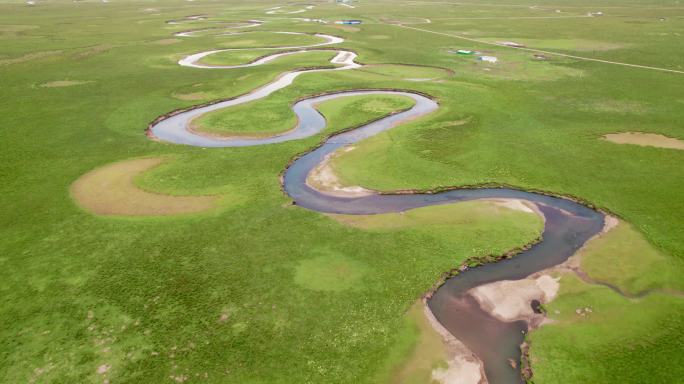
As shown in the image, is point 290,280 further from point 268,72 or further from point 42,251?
point 268,72

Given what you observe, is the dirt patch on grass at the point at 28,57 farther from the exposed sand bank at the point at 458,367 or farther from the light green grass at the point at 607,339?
the light green grass at the point at 607,339

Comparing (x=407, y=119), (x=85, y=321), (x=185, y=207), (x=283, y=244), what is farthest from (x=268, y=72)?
(x=85, y=321)

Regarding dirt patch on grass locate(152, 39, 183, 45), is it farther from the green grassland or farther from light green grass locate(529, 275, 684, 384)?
light green grass locate(529, 275, 684, 384)

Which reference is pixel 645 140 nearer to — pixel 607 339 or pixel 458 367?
pixel 607 339

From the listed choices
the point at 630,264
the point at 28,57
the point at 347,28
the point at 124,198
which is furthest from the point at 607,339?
the point at 347,28

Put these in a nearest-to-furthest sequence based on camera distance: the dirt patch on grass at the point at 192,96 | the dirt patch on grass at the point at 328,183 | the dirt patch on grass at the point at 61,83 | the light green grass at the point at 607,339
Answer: the light green grass at the point at 607,339, the dirt patch on grass at the point at 328,183, the dirt patch on grass at the point at 192,96, the dirt patch on grass at the point at 61,83

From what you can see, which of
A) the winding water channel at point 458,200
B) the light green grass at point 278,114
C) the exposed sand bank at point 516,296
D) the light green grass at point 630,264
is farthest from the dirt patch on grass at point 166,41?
the light green grass at point 630,264
